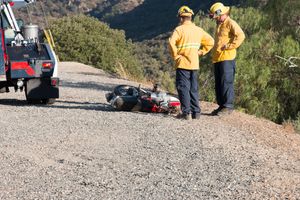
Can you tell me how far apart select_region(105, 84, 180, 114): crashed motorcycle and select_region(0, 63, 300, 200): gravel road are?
261 mm

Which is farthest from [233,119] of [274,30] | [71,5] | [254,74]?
[71,5]

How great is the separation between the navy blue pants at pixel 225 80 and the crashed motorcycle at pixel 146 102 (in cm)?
75

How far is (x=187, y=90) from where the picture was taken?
377 inches

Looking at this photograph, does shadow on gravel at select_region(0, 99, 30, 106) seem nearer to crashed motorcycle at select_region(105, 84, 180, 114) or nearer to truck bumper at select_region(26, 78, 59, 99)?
truck bumper at select_region(26, 78, 59, 99)

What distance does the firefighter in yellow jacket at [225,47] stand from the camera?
9750 millimetres

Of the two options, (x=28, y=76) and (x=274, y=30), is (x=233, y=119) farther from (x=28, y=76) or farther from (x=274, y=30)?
(x=274, y=30)

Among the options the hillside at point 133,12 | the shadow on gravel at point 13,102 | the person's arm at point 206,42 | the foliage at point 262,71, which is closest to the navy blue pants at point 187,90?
the person's arm at point 206,42

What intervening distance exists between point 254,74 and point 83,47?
82.4 feet

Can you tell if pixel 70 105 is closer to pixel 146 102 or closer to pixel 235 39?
pixel 146 102

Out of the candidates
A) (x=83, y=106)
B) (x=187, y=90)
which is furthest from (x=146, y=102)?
(x=83, y=106)

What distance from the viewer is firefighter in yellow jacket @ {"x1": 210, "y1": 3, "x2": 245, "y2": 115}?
9750 mm

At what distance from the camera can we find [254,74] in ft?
51.2

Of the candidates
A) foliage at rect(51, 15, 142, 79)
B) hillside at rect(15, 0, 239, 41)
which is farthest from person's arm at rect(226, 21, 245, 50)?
hillside at rect(15, 0, 239, 41)

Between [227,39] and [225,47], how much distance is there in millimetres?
175
